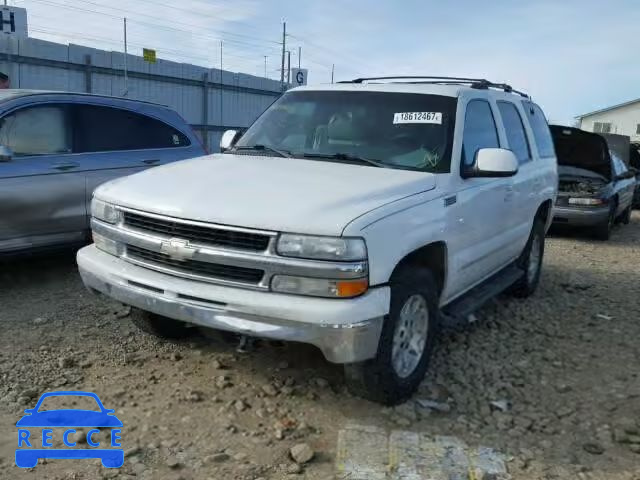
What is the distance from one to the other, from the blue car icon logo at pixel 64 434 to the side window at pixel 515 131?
379 centimetres

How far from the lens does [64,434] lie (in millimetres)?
3070

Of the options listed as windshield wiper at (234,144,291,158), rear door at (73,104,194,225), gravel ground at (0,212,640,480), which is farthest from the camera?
rear door at (73,104,194,225)

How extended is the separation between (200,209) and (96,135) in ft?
10.9

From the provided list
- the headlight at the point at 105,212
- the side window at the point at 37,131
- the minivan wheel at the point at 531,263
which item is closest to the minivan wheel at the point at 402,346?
the headlight at the point at 105,212

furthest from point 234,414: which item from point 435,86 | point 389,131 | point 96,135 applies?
point 96,135

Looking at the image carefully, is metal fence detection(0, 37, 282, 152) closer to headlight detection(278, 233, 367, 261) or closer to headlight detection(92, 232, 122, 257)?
headlight detection(92, 232, 122, 257)

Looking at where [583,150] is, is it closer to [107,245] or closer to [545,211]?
[545,211]

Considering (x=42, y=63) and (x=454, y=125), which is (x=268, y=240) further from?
(x=42, y=63)

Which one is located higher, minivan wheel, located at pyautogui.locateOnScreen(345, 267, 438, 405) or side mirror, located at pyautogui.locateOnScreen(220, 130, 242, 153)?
side mirror, located at pyautogui.locateOnScreen(220, 130, 242, 153)

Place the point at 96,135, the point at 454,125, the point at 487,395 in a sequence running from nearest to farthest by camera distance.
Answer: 1. the point at 487,395
2. the point at 454,125
3. the point at 96,135

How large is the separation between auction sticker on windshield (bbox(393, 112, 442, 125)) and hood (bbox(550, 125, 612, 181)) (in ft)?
24.3

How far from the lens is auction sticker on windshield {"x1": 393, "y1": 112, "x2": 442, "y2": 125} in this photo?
4129mm

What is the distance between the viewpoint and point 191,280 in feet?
10.6

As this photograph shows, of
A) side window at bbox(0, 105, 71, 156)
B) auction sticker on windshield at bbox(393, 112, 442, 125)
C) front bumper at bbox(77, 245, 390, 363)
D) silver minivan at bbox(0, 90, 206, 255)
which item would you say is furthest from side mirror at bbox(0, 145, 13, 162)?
auction sticker on windshield at bbox(393, 112, 442, 125)
